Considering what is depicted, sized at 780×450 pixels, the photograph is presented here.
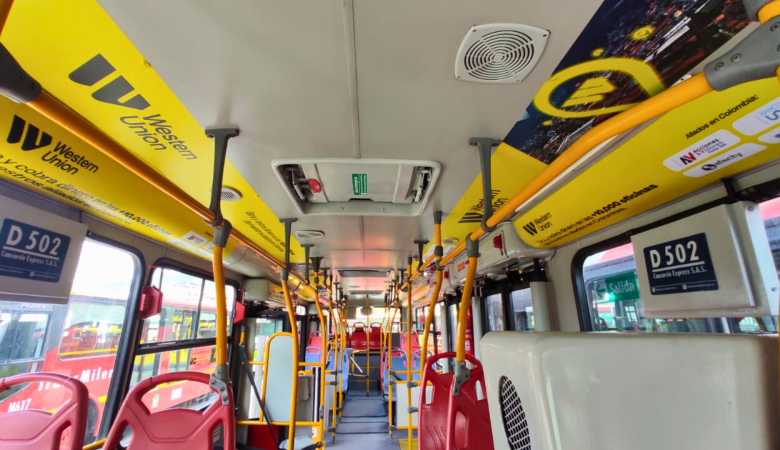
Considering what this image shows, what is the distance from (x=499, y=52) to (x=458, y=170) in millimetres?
948

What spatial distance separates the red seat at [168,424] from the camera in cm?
168

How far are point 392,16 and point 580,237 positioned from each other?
2.37 m

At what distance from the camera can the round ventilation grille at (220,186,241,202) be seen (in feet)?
7.77

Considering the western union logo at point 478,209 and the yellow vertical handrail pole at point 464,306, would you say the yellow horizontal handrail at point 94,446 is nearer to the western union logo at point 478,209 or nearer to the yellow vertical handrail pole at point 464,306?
the yellow vertical handrail pole at point 464,306

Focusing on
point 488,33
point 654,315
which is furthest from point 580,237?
point 488,33

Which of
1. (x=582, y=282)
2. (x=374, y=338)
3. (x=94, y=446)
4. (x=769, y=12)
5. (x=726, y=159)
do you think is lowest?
(x=94, y=446)

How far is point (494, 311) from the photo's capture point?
465 centimetres

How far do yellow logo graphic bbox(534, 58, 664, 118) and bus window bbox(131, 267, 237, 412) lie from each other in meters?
3.05

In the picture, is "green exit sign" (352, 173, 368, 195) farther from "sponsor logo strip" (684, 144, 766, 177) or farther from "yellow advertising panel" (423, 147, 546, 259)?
"sponsor logo strip" (684, 144, 766, 177)

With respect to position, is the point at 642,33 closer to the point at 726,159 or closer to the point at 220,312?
the point at 726,159

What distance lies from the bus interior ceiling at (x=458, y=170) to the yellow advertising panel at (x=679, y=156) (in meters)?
0.01

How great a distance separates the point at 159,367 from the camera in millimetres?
3629

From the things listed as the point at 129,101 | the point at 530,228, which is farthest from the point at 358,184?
the point at 530,228

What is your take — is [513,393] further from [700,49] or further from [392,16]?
[700,49]
